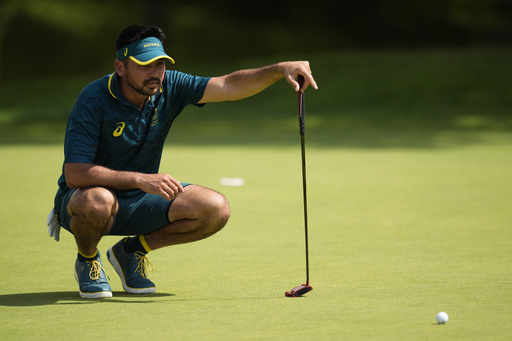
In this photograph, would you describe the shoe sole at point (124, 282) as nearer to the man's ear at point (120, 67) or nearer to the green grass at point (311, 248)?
the green grass at point (311, 248)

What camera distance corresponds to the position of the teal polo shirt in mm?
4824

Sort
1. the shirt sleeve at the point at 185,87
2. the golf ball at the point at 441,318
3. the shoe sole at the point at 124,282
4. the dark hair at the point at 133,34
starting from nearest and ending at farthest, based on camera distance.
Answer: the golf ball at the point at 441,318, the dark hair at the point at 133,34, the shoe sole at the point at 124,282, the shirt sleeve at the point at 185,87

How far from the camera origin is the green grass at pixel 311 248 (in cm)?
423

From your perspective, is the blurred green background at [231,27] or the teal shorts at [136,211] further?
the blurred green background at [231,27]

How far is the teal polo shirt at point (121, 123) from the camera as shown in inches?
190

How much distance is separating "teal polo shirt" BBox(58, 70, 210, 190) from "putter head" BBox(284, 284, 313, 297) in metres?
1.13

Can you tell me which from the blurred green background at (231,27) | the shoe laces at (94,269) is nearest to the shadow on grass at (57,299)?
the shoe laces at (94,269)

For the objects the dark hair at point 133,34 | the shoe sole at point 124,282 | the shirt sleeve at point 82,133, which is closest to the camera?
the shirt sleeve at point 82,133

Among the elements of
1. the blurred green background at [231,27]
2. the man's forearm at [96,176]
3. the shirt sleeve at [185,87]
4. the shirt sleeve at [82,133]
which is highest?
the blurred green background at [231,27]

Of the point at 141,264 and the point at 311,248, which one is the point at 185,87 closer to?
the point at 141,264

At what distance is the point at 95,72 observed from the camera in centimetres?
3044

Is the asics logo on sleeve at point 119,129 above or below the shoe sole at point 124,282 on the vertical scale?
above

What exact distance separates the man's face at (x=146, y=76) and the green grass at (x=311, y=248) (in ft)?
3.79

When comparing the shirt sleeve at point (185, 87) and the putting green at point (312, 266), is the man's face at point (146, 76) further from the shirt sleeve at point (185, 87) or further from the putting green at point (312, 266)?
the putting green at point (312, 266)
